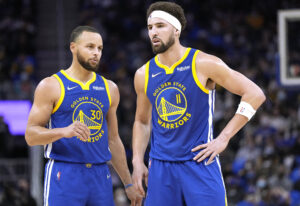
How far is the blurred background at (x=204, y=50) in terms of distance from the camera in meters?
12.4

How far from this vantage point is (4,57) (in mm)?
17062

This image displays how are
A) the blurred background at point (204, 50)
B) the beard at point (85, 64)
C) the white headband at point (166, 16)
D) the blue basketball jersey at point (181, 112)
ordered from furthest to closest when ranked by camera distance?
the blurred background at point (204, 50) → the beard at point (85, 64) → the white headband at point (166, 16) → the blue basketball jersey at point (181, 112)

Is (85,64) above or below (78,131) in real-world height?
above

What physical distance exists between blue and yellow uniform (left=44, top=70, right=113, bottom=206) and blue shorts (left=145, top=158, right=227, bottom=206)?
56cm

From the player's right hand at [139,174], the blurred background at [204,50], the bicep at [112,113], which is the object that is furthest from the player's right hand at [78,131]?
the blurred background at [204,50]

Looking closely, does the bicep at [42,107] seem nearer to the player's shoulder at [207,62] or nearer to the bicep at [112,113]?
the bicep at [112,113]

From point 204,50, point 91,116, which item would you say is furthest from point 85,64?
point 204,50

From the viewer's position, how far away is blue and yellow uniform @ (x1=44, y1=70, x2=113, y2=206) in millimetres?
5164

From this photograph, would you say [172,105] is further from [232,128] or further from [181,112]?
[232,128]

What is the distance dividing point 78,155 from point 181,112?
41.7 inches

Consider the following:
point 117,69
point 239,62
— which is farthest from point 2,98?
point 239,62

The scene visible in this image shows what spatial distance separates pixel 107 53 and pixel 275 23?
5.34 meters

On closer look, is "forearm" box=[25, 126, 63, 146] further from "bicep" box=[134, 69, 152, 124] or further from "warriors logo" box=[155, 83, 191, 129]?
"warriors logo" box=[155, 83, 191, 129]

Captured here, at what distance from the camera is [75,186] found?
5.16 m
